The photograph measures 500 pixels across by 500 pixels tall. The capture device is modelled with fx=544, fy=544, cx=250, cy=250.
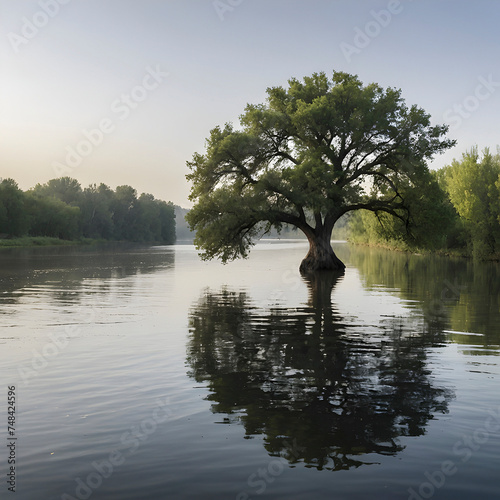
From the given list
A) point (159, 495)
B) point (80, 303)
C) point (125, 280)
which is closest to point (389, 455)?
point (159, 495)

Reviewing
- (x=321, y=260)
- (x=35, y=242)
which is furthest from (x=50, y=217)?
(x=321, y=260)

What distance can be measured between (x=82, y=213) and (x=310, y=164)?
115 m

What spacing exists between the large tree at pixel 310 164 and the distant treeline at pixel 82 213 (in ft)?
253

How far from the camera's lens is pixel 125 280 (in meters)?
39.4

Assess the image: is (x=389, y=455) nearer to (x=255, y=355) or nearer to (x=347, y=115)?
(x=255, y=355)

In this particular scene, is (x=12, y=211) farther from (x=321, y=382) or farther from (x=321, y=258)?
(x=321, y=382)

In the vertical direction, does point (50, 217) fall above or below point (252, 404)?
above

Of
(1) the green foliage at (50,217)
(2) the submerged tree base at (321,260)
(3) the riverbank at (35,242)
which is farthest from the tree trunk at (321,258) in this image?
(1) the green foliage at (50,217)

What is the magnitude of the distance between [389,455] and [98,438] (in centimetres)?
427

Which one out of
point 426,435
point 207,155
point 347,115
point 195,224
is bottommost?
point 426,435

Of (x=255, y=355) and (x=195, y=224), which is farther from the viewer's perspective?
(x=195, y=224)

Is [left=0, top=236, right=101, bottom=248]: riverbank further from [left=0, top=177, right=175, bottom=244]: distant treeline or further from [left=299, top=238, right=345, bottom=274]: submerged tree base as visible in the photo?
Result: [left=299, top=238, right=345, bottom=274]: submerged tree base

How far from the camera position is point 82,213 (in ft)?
492

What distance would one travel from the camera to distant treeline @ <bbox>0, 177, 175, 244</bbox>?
117m
